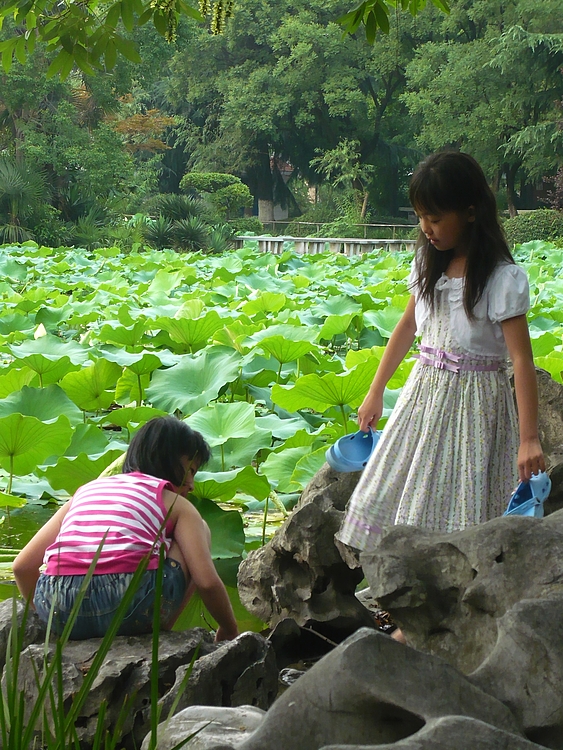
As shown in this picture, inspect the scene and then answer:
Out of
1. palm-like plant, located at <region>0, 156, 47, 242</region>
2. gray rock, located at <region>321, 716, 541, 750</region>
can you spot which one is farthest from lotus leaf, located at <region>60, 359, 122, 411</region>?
palm-like plant, located at <region>0, 156, 47, 242</region>

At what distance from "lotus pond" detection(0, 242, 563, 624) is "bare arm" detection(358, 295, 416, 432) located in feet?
1.10

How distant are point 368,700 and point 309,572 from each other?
2.85 feet

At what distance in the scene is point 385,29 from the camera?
2.10 m

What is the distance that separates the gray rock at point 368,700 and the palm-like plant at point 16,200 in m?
13.1

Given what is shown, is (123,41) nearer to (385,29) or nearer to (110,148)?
(385,29)

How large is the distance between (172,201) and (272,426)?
13.0 meters

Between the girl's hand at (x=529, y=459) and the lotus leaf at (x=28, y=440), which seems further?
the lotus leaf at (x=28, y=440)

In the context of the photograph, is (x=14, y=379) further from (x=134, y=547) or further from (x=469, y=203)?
(x=469, y=203)

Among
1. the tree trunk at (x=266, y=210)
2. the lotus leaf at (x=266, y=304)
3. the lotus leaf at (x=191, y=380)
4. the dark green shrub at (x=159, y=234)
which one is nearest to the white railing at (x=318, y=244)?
the dark green shrub at (x=159, y=234)

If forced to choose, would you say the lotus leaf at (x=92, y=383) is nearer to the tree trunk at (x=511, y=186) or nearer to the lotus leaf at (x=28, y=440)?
the lotus leaf at (x=28, y=440)

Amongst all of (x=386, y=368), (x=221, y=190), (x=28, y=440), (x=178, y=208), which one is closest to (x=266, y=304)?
(x=28, y=440)

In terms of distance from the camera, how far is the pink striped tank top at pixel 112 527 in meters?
1.46

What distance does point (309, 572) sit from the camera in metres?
1.80

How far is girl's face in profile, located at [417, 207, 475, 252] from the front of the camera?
5.38 feet
